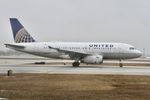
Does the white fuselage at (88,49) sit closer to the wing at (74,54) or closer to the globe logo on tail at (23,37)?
the wing at (74,54)

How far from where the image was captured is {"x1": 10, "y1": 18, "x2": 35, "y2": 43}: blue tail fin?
59.8m

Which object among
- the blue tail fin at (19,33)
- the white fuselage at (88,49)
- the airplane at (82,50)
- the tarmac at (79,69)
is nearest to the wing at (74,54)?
the airplane at (82,50)

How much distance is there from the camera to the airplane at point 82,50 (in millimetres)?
53031

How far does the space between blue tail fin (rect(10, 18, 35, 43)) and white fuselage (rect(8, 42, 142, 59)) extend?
8.15 feet

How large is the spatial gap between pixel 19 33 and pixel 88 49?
13.3 meters

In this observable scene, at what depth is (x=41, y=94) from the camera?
60.7 ft

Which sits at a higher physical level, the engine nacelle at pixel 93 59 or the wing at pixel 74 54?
the wing at pixel 74 54

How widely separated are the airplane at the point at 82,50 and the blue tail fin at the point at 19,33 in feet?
4.89

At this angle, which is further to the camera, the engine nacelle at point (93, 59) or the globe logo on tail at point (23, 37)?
the globe logo on tail at point (23, 37)

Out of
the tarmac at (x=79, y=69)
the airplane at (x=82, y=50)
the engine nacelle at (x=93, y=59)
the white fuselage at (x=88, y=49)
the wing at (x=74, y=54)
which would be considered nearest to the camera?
the tarmac at (x=79, y=69)

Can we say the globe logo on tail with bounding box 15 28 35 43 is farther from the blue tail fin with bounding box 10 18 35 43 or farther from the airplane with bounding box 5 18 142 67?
the airplane with bounding box 5 18 142 67

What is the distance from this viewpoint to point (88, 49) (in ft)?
181

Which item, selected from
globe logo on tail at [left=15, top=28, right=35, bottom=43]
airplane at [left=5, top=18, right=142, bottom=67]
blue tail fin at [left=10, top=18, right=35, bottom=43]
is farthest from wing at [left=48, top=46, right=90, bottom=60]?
blue tail fin at [left=10, top=18, right=35, bottom=43]

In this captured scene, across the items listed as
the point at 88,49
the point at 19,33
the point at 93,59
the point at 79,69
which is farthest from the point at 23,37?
the point at 79,69
